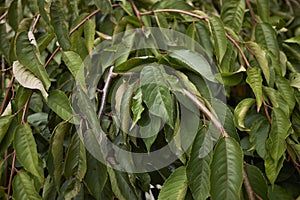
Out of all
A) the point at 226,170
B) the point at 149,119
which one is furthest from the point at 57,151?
the point at 226,170

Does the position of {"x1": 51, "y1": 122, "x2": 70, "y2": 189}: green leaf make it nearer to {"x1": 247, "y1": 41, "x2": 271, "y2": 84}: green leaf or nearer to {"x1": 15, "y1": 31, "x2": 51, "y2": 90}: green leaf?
{"x1": 15, "y1": 31, "x2": 51, "y2": 90}: green leaf

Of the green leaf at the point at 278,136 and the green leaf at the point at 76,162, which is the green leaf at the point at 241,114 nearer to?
the green leaf at the point at 278,136

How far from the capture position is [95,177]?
0.78 metres

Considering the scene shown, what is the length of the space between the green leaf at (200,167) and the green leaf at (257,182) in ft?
0.34

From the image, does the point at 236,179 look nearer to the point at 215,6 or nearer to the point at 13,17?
the point at 13,17

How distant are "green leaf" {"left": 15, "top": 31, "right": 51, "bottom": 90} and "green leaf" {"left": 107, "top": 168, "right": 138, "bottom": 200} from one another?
188 millimetres

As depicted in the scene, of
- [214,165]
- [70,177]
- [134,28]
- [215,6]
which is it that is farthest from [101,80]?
[215,6]

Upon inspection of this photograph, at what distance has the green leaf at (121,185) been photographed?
791 mm

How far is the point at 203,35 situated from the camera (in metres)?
1.04

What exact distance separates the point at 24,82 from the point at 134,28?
14.4 inches

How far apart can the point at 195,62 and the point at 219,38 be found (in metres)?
0.10

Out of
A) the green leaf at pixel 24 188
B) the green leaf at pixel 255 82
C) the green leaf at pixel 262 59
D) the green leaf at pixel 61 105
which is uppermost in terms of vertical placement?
the green leaf at pixel 61 105

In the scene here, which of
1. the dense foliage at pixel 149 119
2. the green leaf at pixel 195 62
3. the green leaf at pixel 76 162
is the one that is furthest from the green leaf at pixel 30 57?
the green leaf at pixel 195 62

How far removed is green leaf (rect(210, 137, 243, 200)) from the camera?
27.0 inches
